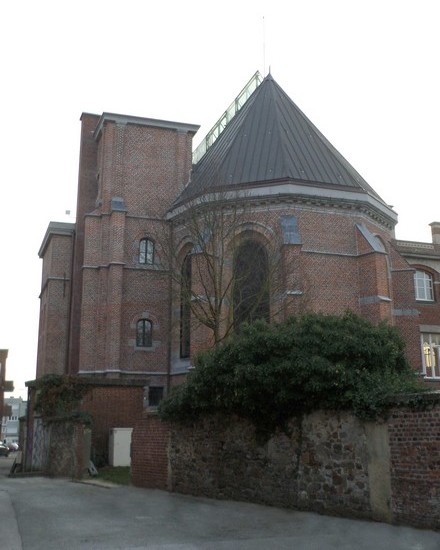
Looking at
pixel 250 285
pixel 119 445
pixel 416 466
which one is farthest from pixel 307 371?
pixel 250 285

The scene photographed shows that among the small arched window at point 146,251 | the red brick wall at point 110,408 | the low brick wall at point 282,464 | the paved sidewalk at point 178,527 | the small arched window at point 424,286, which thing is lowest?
the paved sidewalk at point 178,527

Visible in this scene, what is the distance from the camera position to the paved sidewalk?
9.15 metres

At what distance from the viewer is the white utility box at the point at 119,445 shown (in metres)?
20.5

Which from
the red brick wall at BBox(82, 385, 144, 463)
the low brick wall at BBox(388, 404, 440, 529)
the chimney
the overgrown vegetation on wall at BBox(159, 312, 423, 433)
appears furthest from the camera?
the chimney

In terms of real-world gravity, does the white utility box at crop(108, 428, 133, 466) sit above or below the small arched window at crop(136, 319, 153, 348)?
below

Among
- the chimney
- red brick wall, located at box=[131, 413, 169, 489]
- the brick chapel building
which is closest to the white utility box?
the brick chapel building

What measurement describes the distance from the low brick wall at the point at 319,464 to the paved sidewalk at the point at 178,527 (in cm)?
33

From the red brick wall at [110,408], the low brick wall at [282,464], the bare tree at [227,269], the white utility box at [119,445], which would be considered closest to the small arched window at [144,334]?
the bare tree at [227,269]

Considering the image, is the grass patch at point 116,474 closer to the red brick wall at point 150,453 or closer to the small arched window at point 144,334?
the red brick wall at point 150,453

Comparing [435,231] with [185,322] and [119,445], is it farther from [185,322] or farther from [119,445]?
[119,445]

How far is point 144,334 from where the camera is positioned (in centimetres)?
3014

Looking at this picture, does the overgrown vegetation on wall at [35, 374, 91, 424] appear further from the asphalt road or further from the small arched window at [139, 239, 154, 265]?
the small arched window at [139, 239, 154, 265]

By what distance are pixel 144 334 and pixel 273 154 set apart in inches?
395

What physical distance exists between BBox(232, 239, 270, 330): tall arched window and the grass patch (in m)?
6.03
